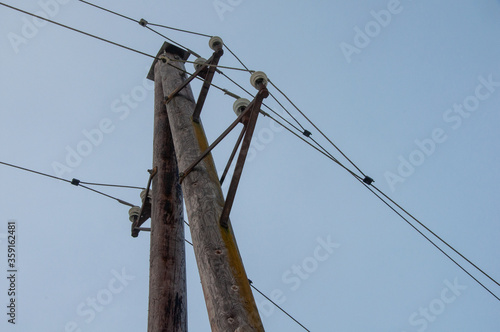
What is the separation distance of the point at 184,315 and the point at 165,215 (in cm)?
92

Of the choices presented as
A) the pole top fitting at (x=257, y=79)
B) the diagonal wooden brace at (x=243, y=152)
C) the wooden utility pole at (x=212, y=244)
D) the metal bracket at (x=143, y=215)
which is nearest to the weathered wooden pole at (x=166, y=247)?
the metal bracket at (x=143, y=215)

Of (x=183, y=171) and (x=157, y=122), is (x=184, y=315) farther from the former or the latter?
(x=157, y=122)

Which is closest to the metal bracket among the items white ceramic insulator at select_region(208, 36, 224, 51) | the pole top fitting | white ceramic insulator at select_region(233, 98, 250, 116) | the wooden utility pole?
the wooden utility pole

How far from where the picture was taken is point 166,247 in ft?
12.5

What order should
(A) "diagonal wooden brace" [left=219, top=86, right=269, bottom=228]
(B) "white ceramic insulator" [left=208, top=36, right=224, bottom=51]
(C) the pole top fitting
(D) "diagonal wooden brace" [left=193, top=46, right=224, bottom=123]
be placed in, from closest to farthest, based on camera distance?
(A) "diagonal wooden brace" [left=219, top=86, right=269, bottom=228]
(C) the pole top fitting
(D) "diagonal wooden brace" [left=193, top=46, right=224, bottom=123]
(B) "white ceramic insulator" [left=208, top=36, right=224, bottom=51]

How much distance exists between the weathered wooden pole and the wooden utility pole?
514 millimetres

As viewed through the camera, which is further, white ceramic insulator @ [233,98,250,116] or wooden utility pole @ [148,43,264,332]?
white ceramic insulator @ [233,98,250,116]

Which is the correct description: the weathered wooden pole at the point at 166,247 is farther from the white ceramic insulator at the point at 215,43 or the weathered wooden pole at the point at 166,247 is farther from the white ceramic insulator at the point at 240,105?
the white ceramic insulator at the point at 240,105

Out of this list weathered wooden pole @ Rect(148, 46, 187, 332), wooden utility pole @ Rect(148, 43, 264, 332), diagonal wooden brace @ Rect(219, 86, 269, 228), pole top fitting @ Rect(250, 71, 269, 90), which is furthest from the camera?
pole top fitting @ Rect(250, 71, 269, 90)

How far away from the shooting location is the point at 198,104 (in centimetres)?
423

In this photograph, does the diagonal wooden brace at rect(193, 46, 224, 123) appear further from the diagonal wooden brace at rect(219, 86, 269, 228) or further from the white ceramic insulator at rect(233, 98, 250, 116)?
the diagonal wooden brace at rect(219, 86, 269, 228)

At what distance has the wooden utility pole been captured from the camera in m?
2.42

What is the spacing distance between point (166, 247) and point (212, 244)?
1095mm

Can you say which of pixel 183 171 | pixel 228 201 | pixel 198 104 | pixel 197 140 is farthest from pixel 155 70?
pixel 228 201
